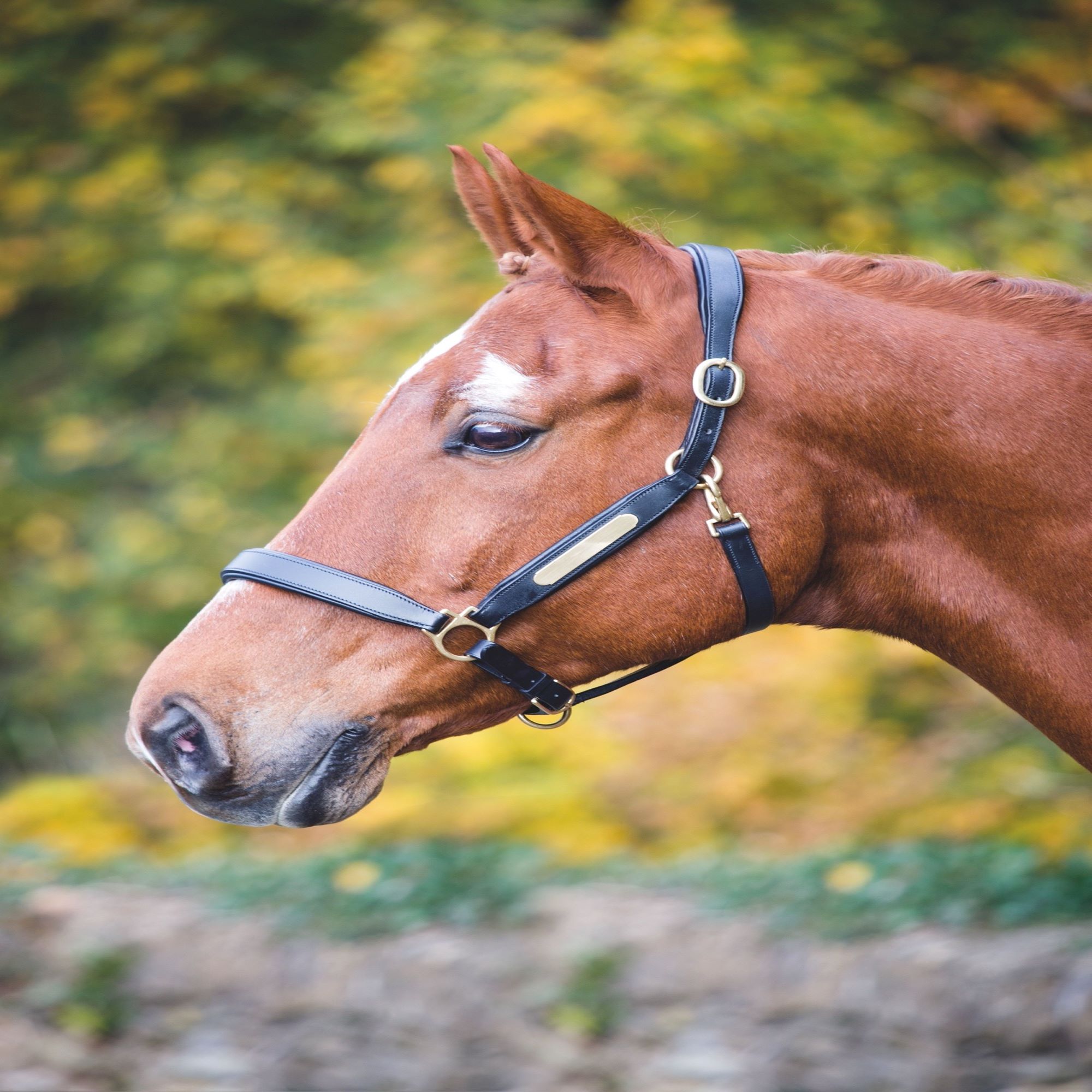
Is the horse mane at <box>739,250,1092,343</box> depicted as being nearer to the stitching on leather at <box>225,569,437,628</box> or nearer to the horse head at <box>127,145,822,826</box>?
the horse head at <box>127,145,822,826</box>

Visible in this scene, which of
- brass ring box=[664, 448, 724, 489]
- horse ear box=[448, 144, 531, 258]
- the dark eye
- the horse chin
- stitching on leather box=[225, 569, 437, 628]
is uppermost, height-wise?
horse ear box=[448, 144, 531, 258]

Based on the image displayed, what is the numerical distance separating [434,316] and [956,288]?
174 inches

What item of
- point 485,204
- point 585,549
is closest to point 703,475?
point 585,549

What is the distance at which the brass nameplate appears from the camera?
200 cm

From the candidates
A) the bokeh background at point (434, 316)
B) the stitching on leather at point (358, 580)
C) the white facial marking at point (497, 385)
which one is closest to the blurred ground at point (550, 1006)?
the bokeh background at point (434, 316)

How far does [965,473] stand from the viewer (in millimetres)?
2018

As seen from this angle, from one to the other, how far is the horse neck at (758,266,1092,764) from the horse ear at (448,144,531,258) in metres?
0.60

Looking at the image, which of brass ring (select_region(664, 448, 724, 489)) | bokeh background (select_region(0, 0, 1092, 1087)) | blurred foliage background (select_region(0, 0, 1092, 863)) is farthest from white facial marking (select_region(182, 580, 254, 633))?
blurred foliage background (select_region(0, 0, 1092, 863))

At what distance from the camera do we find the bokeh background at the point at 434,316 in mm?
5020

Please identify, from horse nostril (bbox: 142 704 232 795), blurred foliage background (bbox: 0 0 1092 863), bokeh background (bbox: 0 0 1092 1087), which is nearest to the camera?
horse nostril (bbox: 142 704 232 795)

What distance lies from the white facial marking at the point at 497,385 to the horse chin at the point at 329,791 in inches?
27.9

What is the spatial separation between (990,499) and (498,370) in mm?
997

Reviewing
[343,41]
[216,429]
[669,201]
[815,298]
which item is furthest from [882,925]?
[343,41]

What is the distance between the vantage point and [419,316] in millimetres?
6211
